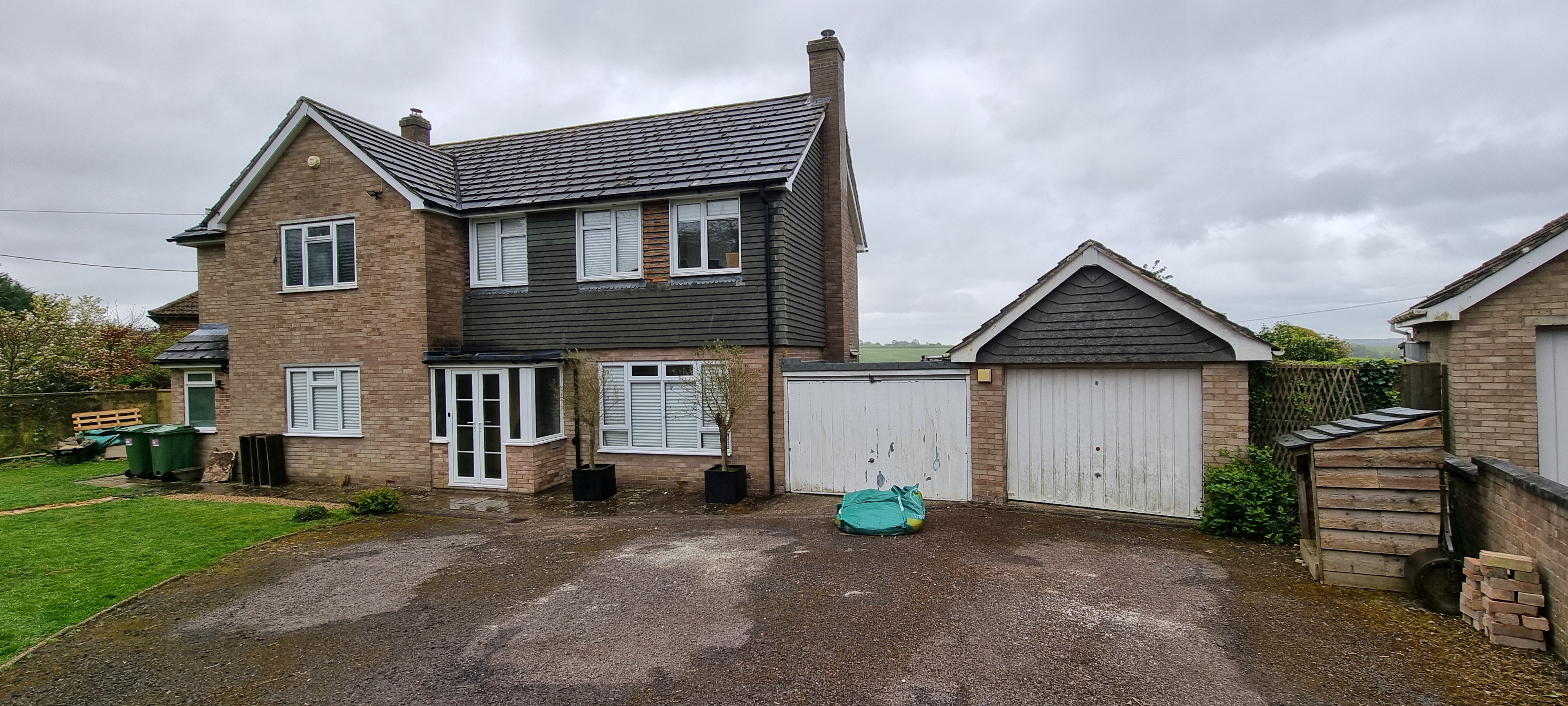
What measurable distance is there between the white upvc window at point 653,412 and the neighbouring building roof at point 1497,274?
993 cm

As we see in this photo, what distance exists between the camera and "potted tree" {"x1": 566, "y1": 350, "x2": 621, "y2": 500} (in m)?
11.9

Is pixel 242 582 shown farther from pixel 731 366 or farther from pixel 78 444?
pixel 78 444

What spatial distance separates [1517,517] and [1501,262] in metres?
4.09

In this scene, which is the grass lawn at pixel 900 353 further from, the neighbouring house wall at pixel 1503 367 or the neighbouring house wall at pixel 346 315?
the neighbouring house wall at pixel 346 315

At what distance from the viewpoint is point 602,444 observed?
1301 centimetres

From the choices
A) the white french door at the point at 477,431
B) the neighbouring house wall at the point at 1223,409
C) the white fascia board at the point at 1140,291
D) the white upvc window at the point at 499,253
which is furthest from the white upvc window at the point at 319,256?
the neighbouring house wall at the point at 1223,409

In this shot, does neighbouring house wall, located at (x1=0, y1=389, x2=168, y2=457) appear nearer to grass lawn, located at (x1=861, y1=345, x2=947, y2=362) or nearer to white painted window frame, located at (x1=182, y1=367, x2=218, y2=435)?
white painted window frame, located at (x1=182, y1=367, x2=218, y2=435)

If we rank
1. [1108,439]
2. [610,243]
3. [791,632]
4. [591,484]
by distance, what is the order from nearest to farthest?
[791,632], [1108,439], [591,484], [610,243]

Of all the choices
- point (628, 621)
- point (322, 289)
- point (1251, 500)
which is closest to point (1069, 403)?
point (1251, 500)

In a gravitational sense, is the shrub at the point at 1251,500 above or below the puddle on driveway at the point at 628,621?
above

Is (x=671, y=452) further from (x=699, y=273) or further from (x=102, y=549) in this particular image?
(x=102, y=549)

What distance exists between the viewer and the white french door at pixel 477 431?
12797mm

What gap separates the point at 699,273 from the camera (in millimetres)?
12375

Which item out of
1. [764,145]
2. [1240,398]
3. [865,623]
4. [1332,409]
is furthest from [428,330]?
[1332,409]
